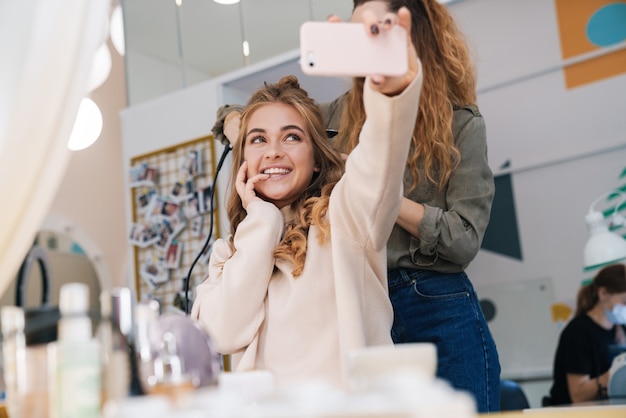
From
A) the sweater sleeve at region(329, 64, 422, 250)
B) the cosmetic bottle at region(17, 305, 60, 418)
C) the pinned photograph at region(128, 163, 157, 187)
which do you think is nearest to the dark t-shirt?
the pinned photograph at region(128, 163, 157, 187)

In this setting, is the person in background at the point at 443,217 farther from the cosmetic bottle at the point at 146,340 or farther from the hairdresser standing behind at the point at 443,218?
the cosmetic bottle at the point at 146,340

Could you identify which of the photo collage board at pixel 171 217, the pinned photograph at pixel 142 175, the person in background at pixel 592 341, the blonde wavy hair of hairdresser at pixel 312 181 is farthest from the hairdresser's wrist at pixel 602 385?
the blonde wavy hair of hairdresser at pixel 312 181

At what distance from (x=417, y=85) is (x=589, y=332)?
227 centimetres

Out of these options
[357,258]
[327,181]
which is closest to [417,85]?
[357,258]

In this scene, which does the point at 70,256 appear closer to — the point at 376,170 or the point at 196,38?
the point at 196,38

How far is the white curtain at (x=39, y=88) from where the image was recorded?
1.45m

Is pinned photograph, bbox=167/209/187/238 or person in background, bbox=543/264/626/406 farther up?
pinned photograph, bbox=167/209/187/238

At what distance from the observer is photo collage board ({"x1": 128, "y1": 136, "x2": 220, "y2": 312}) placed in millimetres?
2908

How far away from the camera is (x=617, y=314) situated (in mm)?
2891

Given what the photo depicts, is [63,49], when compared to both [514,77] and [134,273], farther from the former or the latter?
[514,77]

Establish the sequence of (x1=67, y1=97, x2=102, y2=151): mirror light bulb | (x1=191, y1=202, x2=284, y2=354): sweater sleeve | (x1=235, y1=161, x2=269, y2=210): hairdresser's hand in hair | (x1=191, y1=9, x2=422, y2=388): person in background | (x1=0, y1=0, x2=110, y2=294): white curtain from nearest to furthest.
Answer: (x1=191, y1=9, x2=422, y2=388): person in background
(x1=191, y1=202, x2=284, y2=354): sweater sleeve
(x1=235, y1=161, x2=269, y2=210): hairdresser's hand in hair
(x1=0, y1=0, x2=110, y2=294): white curtain
(x1=67, y1=97, x2=102, y2=151): mirror light bulb

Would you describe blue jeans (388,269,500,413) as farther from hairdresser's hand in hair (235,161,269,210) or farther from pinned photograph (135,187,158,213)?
pinned photograph (135,187,158,213)

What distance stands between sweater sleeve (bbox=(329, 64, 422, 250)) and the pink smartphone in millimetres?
87

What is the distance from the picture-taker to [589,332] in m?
2.88
